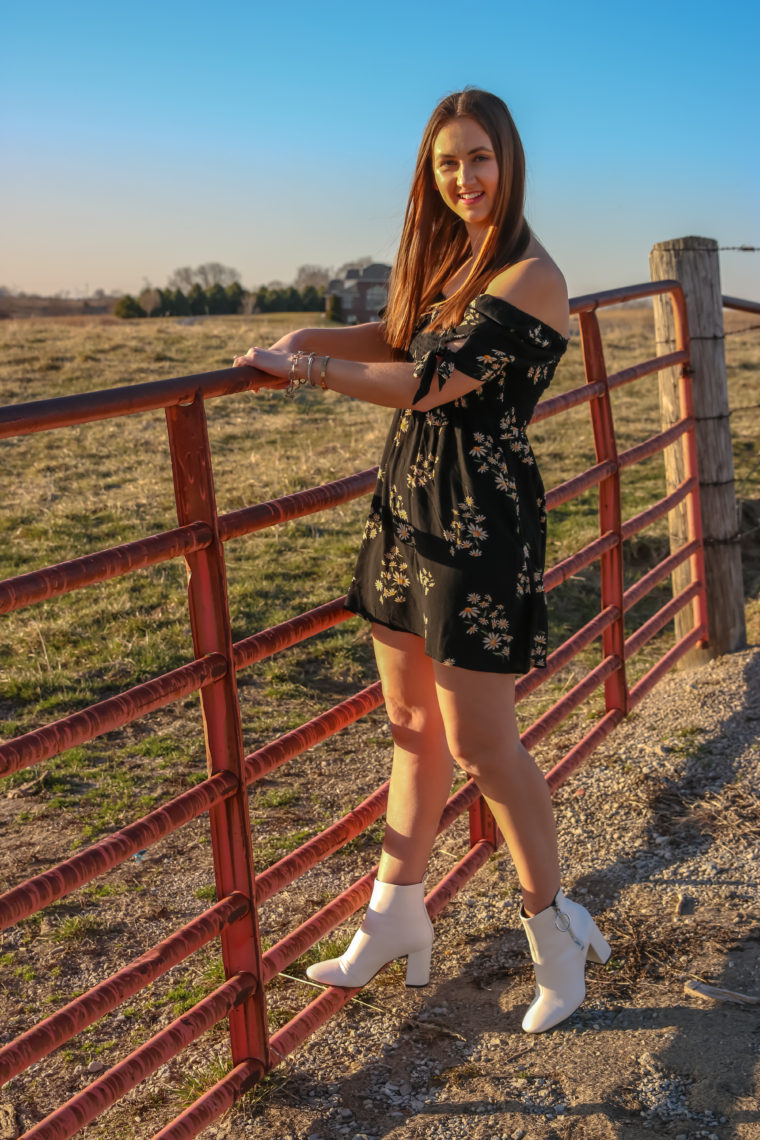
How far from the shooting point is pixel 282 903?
3.17 meters

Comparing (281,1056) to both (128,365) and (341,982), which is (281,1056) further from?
(128,365)

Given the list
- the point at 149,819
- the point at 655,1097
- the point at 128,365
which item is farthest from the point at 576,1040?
the point at 128,365

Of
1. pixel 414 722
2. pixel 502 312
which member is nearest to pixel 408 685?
pixel 414 722

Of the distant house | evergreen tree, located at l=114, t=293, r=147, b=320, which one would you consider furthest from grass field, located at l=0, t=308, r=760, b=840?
evergreen tree, located at l=114, t=293, r=147, b=320

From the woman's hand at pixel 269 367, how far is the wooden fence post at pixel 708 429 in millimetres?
2611

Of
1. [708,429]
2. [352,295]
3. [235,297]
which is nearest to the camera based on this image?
[708,429]

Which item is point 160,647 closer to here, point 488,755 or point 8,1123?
point 8,1123

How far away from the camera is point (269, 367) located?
2.11 metres

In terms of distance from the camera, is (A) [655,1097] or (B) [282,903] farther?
(B) [282,903]

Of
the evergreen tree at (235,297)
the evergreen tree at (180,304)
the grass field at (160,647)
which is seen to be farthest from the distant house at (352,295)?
the grass field at (160,647)

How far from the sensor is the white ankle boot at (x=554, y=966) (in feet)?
7.74

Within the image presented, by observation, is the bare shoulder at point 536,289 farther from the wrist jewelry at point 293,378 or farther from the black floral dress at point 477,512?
the wrist jewelry at point 293,378

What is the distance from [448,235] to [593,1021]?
168 centimetres

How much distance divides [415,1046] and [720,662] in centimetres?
256
